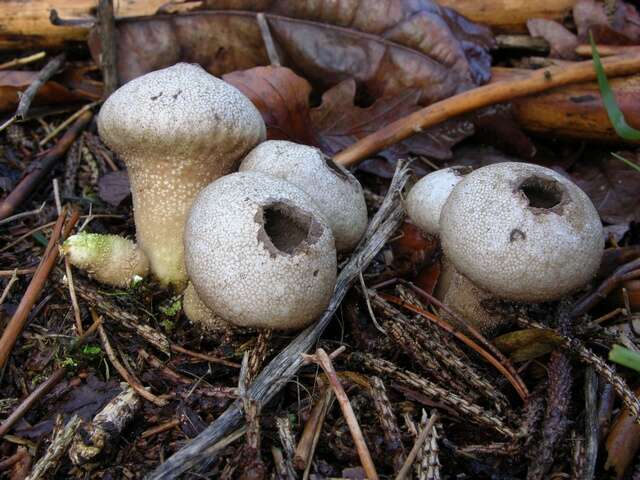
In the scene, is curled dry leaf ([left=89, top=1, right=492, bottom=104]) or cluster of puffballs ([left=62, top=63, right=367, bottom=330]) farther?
curled dry leaf ([left=89, top=1, right=492, bottom=104])

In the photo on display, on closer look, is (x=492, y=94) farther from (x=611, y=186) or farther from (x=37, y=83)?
(x=37, y=83)

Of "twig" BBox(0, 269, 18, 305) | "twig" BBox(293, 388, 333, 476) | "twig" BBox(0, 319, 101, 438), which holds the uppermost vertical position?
"twig" BBox(293, 388, 333, 476)

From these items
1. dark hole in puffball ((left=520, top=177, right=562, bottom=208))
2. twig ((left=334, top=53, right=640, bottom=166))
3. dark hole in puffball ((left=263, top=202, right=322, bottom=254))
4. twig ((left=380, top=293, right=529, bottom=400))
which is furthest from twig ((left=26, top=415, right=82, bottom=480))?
twig ((left=334, top=53, right=640, bottom=166))

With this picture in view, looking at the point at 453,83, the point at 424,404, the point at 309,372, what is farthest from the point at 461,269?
the point at 453,83

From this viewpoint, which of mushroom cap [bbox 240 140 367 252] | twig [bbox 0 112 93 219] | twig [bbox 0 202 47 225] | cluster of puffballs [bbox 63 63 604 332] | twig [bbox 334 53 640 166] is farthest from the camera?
twig [bbox 334 53 640 166]

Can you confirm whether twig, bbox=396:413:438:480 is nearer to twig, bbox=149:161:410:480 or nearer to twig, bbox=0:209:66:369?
twig, bbox=149:161:410:480

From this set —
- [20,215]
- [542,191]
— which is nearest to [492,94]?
[542,191]

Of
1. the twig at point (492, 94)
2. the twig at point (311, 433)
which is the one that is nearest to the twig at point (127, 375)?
the twig at point (311, 433)
